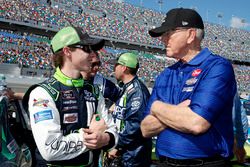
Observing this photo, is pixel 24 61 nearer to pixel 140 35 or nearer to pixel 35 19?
pixel 35 19

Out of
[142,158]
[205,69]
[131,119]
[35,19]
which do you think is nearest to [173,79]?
[205,69]

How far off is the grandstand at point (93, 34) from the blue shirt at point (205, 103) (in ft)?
68.5

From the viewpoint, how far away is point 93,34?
34688mm

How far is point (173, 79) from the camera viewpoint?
2186 millimetres

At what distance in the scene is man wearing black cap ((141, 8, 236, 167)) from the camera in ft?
6.17

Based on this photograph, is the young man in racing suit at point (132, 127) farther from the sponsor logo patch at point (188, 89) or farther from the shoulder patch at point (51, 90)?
the shoulder patch at point (51, 90)

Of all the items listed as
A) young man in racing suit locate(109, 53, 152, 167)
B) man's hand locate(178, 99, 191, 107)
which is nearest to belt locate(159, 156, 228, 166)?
man's hand locate(178, 99, 191, 107)

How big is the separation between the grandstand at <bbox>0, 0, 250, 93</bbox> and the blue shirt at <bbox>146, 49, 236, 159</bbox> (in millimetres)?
20871

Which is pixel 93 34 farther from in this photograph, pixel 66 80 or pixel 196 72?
pixel 196 72

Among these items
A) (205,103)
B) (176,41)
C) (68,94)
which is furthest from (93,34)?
(205,103)

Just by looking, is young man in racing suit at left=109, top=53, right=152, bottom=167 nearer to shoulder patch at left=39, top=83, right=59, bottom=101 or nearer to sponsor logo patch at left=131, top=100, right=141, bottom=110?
sponsor logo patch at left=131, top=100, right=141, bottom=110

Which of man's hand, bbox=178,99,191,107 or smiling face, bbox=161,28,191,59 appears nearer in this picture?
man's hand, bbox=178,99,191,107

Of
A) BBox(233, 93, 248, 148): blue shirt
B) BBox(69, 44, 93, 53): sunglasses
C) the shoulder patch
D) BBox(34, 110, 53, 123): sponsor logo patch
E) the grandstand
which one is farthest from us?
the grandstand

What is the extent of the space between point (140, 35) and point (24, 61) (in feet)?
62.8
